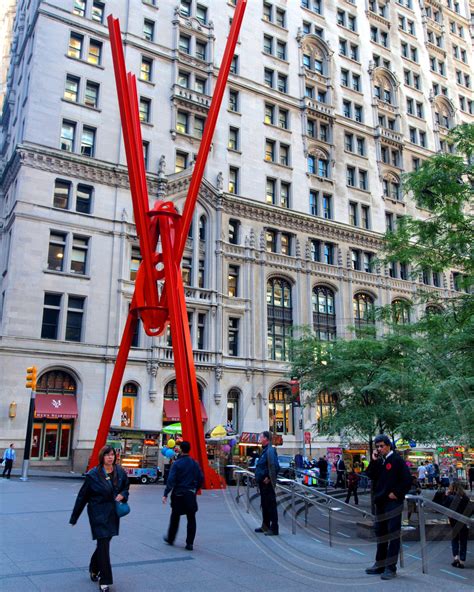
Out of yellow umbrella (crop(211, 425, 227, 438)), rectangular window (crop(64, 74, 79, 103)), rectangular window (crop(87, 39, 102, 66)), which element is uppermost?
rectangular window (crop(87, 39, 102, 66))

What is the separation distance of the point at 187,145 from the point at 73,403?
73.8ft

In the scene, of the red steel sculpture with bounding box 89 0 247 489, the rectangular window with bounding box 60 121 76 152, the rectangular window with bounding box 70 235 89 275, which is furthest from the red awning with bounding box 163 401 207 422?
the rectangular window with bounding box 60 121 76 152

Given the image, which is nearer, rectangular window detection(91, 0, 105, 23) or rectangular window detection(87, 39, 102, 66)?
rectangular window detection(87, 39, 102, 66)

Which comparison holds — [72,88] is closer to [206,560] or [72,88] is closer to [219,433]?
[219,433]

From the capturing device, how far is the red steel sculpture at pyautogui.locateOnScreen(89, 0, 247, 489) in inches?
867

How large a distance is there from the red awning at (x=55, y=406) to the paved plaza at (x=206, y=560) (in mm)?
20848

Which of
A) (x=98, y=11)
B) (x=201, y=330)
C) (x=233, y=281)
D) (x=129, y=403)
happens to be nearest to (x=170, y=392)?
(x=129, y=403)

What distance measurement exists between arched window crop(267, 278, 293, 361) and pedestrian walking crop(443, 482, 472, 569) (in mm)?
34907

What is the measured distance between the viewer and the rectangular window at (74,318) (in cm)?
3744

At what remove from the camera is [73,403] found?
35.9 meters

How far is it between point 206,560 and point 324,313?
1665 inches

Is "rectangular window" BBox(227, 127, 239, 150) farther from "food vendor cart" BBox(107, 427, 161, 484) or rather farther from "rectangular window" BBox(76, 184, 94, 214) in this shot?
"food vendor cart" BBox(107, 427, 161, 484)

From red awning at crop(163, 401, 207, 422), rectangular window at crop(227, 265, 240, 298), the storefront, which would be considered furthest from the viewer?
rectangular window at crop(227, 265, 240, 298)

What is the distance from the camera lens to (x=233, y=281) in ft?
149
